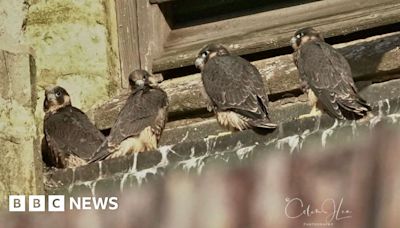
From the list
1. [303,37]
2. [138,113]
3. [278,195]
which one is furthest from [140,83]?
[278,195]

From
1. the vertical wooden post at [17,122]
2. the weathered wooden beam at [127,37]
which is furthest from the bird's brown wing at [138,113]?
the vertical wooden post at [17,122]

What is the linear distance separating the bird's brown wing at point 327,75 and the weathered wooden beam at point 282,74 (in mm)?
99

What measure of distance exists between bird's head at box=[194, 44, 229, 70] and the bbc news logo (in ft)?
3.78

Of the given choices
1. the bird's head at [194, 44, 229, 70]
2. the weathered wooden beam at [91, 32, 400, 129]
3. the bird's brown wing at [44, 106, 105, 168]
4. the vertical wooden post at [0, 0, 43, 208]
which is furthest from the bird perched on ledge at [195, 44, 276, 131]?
the vertical wooden post at [0, 0, 43, 208]

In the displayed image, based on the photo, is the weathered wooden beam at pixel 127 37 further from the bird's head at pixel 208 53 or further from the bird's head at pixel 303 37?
the bird's head at pixel 303 37

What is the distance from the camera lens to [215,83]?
8242 mm

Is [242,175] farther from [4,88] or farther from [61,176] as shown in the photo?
[4,88]

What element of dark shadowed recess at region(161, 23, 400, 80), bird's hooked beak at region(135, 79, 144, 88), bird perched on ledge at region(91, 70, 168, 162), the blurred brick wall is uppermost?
dark shadowed recess at region(161, 23, 400, 80)

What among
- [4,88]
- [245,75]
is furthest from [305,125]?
[4,88]

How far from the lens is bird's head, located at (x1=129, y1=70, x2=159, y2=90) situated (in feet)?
27.7

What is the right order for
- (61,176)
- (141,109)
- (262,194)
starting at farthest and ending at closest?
(141,109)
(61,176)
(262,194)

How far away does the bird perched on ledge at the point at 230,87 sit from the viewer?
8.00 meters

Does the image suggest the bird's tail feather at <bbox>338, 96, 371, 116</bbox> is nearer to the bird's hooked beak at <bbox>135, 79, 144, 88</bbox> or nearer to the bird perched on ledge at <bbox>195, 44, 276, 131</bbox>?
the bird perched on ledge at <bbox>195, 44, 276, 131</bbox>

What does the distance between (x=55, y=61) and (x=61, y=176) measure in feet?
3.88
